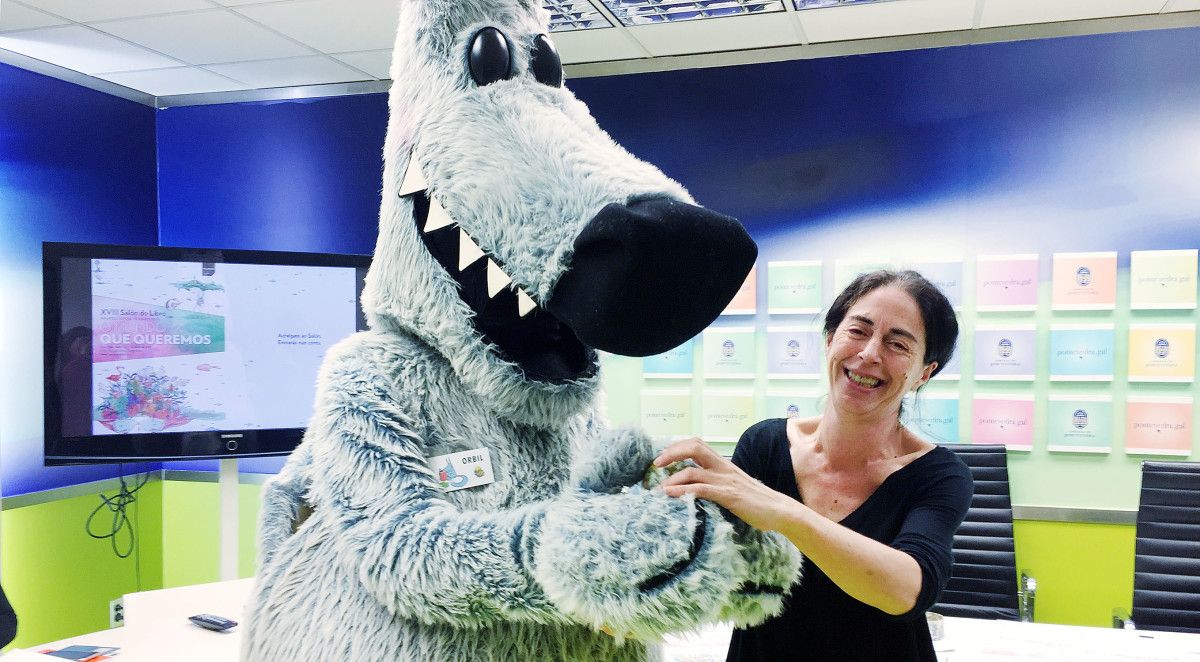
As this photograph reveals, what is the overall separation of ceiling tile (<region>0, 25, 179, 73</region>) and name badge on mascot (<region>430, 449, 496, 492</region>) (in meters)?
3.17

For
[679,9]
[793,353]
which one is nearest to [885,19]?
[679,9]

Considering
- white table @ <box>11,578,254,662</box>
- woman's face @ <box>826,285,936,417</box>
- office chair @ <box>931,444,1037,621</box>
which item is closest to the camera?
woman's face @ <box>826,285,936,417</box>

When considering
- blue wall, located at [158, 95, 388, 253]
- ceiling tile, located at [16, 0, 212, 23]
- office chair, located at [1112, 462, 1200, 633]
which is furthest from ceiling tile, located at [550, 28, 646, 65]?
office chair, located at [1112, 462, 1200, 633]

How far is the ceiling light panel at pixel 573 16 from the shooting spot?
2947 millimetres

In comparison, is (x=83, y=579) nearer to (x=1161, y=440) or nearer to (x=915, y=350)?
(x=915, y=350)

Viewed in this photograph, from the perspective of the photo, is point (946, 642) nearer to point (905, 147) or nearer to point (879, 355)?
point (879, 355)

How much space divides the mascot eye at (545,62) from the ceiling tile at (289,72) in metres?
2.99

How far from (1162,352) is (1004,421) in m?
0.58

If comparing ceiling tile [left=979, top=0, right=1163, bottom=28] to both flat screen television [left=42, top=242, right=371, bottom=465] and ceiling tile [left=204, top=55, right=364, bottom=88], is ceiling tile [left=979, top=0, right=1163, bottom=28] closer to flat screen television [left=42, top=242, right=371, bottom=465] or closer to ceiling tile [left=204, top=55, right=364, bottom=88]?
flat screen television [left=42, top=242, right=371, bottom=465]

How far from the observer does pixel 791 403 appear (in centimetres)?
347

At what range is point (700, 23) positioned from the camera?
3123 mm

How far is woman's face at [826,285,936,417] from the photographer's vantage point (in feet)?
4.63

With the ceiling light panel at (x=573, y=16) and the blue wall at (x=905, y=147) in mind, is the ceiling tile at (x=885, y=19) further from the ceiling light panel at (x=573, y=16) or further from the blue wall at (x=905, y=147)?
the ceiling light panel at (x=573, y=16)

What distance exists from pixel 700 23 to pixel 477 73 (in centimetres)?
252
